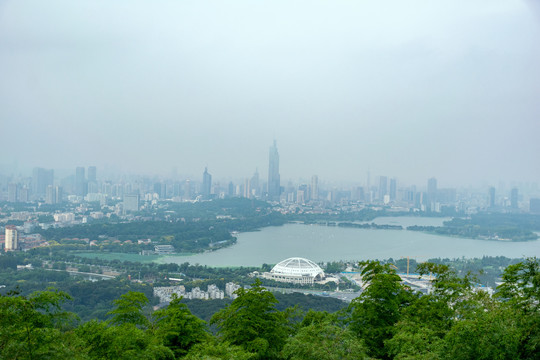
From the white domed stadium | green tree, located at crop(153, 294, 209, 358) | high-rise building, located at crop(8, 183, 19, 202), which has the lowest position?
the white domed stadium

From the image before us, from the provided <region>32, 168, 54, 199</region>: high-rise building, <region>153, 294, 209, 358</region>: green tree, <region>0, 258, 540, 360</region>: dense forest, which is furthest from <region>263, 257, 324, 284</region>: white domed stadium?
<region>32, 168, 54, 199</region>: high-rise building

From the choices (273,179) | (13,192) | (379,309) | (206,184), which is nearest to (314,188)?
(273,179)

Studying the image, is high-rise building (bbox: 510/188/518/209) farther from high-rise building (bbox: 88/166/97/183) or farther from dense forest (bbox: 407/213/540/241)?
high-rise building (bbox: 88/166/97/183)

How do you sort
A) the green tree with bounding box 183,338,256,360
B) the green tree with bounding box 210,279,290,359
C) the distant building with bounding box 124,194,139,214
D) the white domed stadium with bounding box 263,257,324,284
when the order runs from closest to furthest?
the green tree with bounding box 183,338,256,360 → the green tree with bounding box 210,279,290,359 → the white domed stadium with bounding box 263,257,324,284 → the distant building with bounding box 124,194,139,214

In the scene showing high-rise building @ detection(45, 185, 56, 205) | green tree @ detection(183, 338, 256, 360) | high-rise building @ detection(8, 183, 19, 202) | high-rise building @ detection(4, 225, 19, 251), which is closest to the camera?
green tree @ detection(183, 338, 256, 360)

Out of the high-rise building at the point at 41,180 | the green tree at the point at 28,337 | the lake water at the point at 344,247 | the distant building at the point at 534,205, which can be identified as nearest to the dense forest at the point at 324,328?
the green tree at the point at 28,337

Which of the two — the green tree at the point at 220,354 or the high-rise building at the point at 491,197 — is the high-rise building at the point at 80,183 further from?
the green tree at the point at 220,354

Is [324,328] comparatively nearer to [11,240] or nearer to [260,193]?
[11,240]

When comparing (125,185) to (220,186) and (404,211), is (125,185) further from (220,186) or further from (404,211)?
(404,211)
